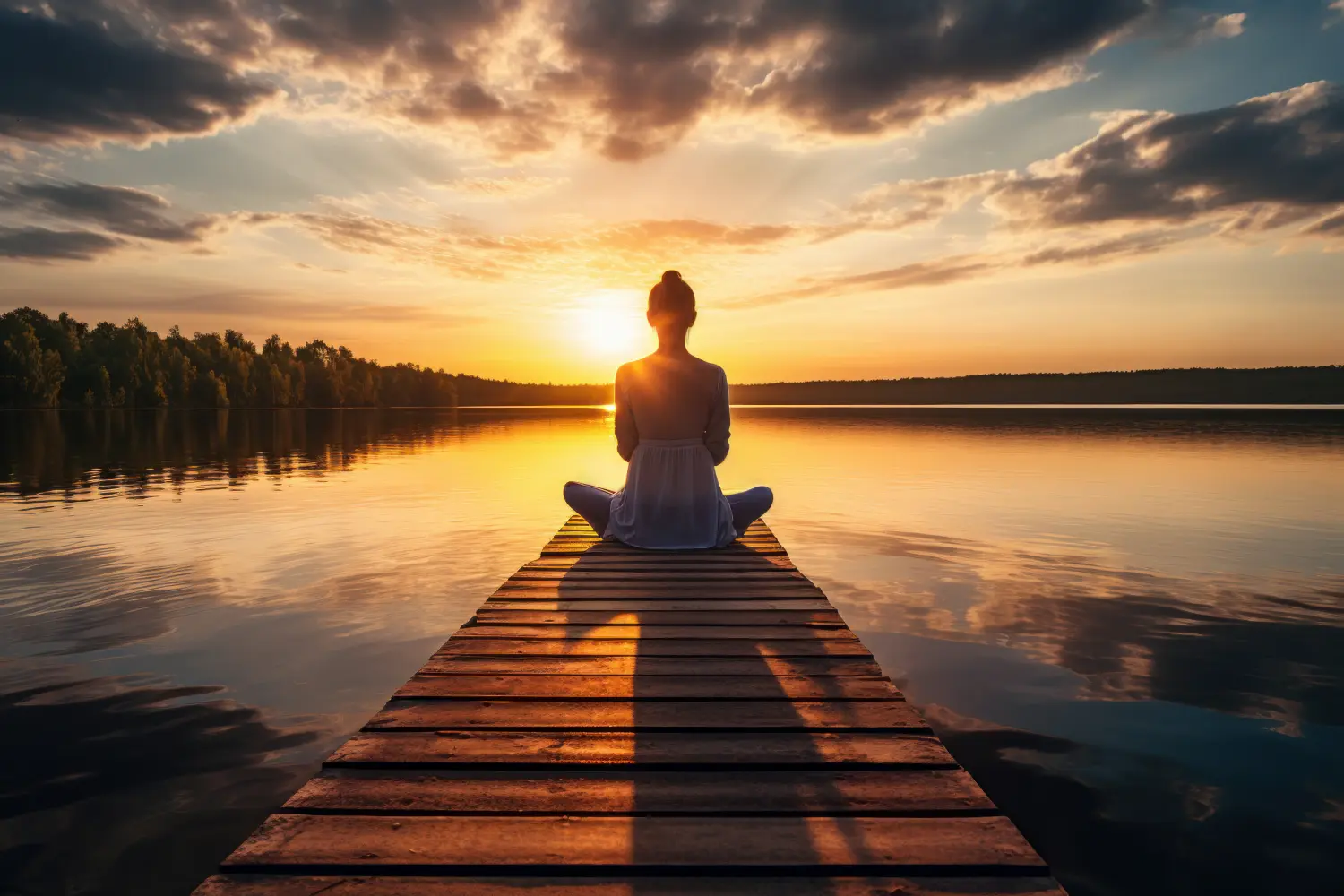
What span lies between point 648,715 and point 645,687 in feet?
1.14

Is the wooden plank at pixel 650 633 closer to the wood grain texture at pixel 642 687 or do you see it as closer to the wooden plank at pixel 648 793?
the wood grain texture at pixel 642 687

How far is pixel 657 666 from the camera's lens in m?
4.03

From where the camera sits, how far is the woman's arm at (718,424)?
6863 millimetres

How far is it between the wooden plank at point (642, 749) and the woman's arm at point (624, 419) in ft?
12.9

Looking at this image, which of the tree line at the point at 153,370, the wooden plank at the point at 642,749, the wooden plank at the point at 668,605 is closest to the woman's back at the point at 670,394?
the wooden plank at the point at 668,605

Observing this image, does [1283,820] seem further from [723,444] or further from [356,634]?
[356,634]

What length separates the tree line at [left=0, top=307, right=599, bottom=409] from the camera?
80625 mm

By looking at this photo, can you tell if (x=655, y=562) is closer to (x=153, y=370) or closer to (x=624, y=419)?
(x=624, y=419)

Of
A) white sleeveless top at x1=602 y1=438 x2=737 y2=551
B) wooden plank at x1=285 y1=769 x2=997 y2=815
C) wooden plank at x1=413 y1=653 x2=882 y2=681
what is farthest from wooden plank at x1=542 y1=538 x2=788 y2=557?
wooden plank at x1=285 y1=769 x2=997 y2=815

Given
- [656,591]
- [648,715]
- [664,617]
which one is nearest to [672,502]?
[656,591]

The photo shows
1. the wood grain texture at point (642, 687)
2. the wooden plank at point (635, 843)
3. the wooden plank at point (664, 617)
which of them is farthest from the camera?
the wooden plank at point (664, 617)

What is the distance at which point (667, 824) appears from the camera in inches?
97.1

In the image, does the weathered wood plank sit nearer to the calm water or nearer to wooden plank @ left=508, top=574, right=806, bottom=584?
the calm water

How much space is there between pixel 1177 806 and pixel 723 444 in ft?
14.4
